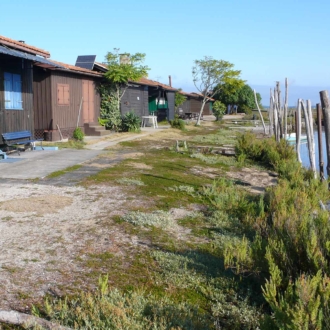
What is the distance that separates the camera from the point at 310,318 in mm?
3043

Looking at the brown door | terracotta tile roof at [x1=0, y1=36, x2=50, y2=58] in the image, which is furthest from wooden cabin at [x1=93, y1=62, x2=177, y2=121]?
terracotta tile roof at [x1=0, y1=36, x2=50, y2=58]

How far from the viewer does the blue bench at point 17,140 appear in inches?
516

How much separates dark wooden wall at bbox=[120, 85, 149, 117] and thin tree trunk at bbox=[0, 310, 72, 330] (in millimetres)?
21188

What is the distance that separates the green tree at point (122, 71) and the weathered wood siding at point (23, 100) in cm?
723

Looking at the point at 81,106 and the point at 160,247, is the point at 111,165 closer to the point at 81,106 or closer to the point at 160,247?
the point at 160,247

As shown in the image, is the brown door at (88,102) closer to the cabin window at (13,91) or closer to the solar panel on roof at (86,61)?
the solar panel on roof at (86,61)

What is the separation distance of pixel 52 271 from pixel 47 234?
1.27 metres

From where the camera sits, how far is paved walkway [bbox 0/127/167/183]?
10234mm

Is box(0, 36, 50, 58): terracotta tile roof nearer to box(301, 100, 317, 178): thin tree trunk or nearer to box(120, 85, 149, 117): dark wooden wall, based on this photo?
box(301, 100, 317, 178): thin tree trunk

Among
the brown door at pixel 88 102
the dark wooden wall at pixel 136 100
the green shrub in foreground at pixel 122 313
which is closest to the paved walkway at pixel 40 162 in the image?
the brown door at pixel 88 102

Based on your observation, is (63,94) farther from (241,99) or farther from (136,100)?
(241,99)

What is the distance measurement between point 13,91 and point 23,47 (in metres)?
1.37

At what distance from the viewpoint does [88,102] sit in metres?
21.0

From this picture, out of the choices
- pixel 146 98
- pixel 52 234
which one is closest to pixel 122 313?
pixel 52 234
